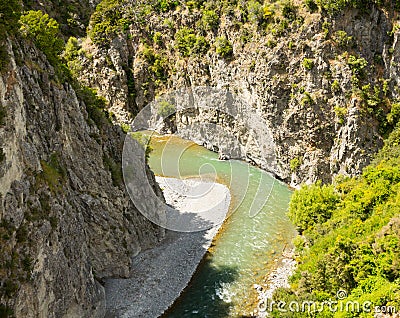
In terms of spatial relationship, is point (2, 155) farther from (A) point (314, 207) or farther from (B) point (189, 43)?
(B) point (189, 43)

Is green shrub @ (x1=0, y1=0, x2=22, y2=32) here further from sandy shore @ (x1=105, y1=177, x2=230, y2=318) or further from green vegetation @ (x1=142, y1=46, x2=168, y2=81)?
green vegetation @ (x1=142, y1=46, x2=168, y2=81)

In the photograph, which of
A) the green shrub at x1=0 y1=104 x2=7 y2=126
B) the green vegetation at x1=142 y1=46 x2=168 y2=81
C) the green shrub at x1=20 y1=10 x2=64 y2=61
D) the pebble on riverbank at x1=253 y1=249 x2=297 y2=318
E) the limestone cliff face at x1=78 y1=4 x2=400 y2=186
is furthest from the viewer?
the green vegetation at x1=142 y1=46 x2=168 y2=81

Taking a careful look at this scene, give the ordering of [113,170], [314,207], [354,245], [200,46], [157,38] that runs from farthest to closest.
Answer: [157,38] < [200,46] < [314,207] < [113,170] < [354,245]

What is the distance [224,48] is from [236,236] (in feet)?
96.4

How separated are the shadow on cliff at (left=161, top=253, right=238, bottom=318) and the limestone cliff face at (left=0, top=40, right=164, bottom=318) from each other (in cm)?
502

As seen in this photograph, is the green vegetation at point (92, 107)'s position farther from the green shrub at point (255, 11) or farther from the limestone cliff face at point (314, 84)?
the green shrub at point (255, 11)

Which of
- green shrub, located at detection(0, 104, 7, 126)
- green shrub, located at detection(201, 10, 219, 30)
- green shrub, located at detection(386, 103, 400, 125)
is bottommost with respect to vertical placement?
green shrub, located at detection(386, 103, 400, 125)

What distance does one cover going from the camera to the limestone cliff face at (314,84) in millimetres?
41625

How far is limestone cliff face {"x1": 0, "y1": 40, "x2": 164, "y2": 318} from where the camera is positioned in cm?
1758

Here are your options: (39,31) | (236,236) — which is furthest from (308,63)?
(39,31)

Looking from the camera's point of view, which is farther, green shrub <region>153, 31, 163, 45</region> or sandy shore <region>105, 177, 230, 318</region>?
green shrub <region>153, 31, 163, 45</region>

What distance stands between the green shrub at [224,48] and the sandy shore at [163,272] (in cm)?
2369

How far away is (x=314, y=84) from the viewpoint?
43.9 metres

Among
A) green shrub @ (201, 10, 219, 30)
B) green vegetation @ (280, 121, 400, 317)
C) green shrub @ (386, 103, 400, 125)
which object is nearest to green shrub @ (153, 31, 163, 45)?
green shrub @ (201, 10, 219, 30)
